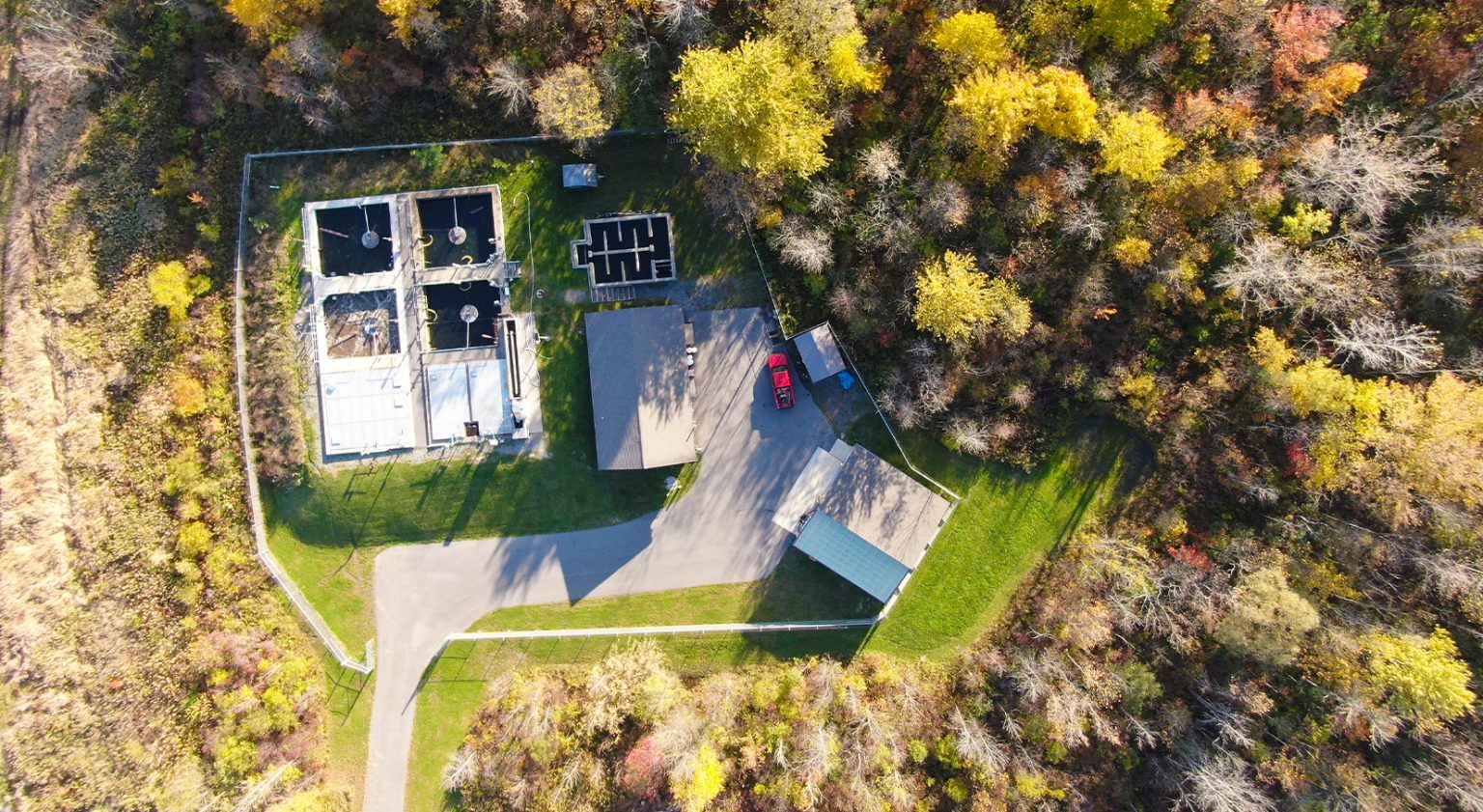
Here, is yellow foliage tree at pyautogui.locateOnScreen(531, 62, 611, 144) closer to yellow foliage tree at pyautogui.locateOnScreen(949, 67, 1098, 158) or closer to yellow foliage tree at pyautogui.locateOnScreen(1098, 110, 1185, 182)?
A: yellow foliage tree at pyautogui.locateOnScreen(949, 67, 1098, 158)

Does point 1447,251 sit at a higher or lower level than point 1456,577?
higher

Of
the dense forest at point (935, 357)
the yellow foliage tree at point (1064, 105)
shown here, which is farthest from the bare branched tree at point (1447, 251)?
the yellow foliage tree at point (1064, 105)

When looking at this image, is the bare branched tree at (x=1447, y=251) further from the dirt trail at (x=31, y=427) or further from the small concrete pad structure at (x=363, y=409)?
the dirt trail at (x=31, y=427)

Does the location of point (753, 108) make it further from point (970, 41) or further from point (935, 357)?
point (935, 357)

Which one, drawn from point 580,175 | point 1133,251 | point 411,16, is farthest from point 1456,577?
point 411,16

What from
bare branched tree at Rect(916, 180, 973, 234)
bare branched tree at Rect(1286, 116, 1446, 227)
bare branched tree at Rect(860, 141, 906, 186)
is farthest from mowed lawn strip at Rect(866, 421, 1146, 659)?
bare branched tree at Rect(860, 141, 906, 186)

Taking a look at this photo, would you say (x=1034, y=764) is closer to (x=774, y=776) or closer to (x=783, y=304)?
(x=774, y=776)
